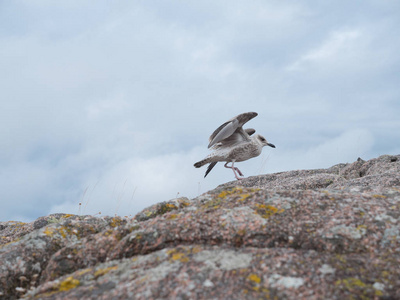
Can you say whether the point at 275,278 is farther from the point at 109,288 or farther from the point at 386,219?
the point at 386,219

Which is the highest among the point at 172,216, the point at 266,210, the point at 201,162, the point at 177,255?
the point at 201,162

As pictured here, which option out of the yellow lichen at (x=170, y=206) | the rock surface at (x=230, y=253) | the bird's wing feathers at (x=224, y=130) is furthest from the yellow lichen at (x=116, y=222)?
the bird's wing feathers at (x=224, y=130)

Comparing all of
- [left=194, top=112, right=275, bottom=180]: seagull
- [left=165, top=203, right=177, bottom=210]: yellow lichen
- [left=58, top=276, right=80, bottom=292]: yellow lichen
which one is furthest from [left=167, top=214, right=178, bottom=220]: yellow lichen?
[left=194, top=112, right=275, bottom=180]: seagull

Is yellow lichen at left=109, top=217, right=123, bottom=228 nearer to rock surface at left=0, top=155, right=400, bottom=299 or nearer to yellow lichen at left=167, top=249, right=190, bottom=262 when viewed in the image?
rock surface at left=0, top=155, right=400, bottom=299

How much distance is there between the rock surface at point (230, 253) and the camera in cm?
271

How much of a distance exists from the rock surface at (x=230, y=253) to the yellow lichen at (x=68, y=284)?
0.4 inches

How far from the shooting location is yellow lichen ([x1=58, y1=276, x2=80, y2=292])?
10.0 feet

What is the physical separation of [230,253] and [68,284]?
1381 mm

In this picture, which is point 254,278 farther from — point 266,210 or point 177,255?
point 266,210

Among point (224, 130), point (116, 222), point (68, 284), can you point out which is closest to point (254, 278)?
point (68, 284)

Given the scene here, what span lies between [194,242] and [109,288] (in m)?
0.86

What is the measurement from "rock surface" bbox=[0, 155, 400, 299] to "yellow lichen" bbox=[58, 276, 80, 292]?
0.01 metres

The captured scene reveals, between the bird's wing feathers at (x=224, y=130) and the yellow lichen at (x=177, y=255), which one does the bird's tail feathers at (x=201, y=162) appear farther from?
the yellow lichen at (x=177, y=255)

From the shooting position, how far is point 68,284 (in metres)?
3.10
